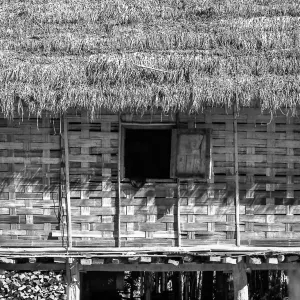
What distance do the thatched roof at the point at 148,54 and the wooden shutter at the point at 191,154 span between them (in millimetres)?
392

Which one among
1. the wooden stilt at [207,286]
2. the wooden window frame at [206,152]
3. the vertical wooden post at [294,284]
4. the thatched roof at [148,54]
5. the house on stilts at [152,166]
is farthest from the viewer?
the wooden stilt at [207,286]

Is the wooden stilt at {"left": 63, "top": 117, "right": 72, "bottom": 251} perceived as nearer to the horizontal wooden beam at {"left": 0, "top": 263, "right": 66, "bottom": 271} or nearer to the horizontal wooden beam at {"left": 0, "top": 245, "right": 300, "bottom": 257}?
the horizontal wooden beam at {"left": 0, "top": 245, "right": 300, "bottom": 257}

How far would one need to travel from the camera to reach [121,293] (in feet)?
51.4

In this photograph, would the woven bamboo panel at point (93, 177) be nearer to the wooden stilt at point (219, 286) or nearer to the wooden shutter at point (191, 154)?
the wooden shutter at point (191, 154)

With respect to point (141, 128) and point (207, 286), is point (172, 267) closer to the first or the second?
point (141, 128)

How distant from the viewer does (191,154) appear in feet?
33.3

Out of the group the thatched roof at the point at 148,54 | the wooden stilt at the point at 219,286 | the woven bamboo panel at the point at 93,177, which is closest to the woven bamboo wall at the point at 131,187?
the woven bamboo panel at the point at 93,177

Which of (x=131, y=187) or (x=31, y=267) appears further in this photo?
(x=31, y=267)

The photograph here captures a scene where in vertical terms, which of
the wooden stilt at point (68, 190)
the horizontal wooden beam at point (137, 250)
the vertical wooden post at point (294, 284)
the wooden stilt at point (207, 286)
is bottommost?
the wooden stilt at point (207, 286)

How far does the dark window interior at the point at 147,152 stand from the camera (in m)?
10.3

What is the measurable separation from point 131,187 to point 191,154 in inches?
34.8

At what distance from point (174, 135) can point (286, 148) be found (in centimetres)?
146

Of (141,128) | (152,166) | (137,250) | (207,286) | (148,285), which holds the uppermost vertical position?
(141,128)

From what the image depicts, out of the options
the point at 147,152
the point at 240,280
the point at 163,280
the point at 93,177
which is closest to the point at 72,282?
the point at 93,177
